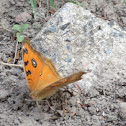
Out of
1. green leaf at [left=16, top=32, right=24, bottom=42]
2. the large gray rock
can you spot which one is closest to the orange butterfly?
the large gray rock

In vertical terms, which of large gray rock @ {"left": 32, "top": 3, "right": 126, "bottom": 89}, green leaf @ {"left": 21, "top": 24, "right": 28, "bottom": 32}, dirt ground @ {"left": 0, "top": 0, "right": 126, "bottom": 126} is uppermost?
green leaf @ {"left": 21, "top": 24, "right": 28, "bottom": 32}

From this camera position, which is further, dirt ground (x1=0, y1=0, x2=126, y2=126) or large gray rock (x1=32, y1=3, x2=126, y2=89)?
large gray rock (x1=32, y1=3, x2=126, y2=89)

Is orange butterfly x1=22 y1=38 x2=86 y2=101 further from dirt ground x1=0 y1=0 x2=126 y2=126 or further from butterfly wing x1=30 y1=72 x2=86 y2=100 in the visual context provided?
dirt ground x1=0 y1=0 x2=126 y2=126

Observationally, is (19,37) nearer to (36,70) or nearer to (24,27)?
(24,27)

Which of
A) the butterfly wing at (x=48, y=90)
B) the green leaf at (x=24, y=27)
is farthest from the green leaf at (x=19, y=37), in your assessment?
the butterfly wing at (x=48, y=90)

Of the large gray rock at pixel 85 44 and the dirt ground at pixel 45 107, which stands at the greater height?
the large gray rock at pixel 85 44

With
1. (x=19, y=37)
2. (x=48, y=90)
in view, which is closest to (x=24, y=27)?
(x=19, y=37)

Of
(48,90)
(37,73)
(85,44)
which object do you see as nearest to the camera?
(48,90)

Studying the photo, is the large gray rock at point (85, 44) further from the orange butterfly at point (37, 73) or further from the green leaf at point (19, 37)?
the orange butterfly at point (37, 73)
